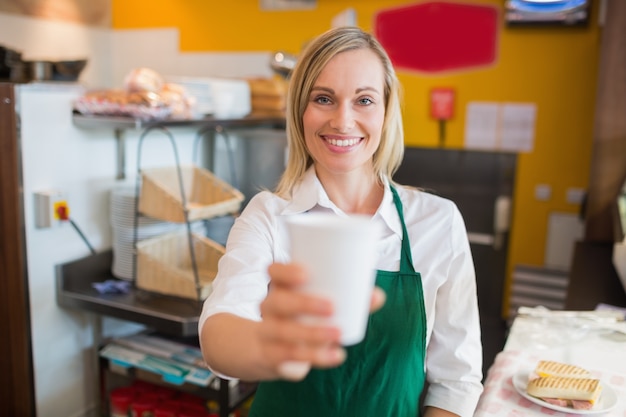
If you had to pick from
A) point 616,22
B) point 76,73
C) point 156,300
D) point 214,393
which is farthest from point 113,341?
point 616,22

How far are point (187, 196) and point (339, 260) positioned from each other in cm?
240

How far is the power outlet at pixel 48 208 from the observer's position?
2.41 meters

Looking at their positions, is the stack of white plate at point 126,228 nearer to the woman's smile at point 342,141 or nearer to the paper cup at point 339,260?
the woman's smile at point 342,141

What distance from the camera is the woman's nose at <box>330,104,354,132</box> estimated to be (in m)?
1.21

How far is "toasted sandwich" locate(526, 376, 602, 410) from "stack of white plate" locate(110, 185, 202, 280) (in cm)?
176

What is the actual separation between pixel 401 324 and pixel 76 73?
7.20ft

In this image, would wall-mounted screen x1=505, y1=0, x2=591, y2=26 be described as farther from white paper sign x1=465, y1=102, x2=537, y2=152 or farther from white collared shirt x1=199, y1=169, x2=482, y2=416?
white collared shirt x1=199, y1=169, x2=482, y2=416

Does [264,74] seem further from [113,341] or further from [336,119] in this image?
[336,119]

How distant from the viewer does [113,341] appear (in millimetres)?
2699


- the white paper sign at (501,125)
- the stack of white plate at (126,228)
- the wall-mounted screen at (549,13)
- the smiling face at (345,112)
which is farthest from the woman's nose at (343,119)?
the white paper sign at (501,125)

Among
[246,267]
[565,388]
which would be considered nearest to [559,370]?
[565,388]

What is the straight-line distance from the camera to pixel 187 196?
2926mm

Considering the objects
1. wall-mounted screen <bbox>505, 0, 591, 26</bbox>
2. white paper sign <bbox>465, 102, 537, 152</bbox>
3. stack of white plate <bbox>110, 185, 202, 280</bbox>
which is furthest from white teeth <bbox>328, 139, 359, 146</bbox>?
white paper sign <bbox>465, 102, 537, 152</bbox>

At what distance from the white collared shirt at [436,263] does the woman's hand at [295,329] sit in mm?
576
